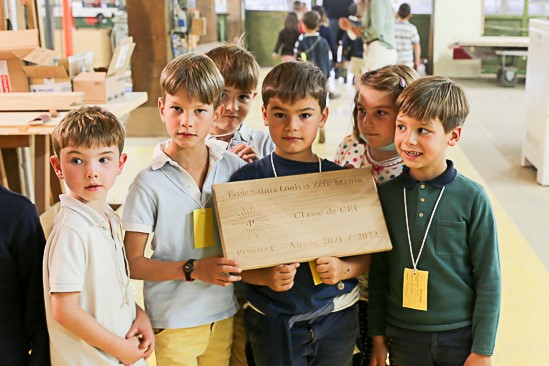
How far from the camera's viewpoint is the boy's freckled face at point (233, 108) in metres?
2.27

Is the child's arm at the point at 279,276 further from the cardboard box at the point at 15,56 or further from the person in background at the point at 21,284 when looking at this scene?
the cardboard box at the point at 15,56

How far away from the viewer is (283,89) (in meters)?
1.86

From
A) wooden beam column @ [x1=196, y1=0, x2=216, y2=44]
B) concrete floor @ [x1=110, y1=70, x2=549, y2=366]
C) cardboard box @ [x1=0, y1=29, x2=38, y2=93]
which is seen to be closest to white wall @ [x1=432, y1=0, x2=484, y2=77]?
concrete floor @ [x1=110, y1=70, x2=549, y2=366]

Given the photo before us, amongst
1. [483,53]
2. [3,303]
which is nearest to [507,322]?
[3,303]

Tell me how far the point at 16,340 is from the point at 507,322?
8.06 feet

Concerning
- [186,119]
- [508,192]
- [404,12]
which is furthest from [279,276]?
[404,12]

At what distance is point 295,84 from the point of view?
1.85 m

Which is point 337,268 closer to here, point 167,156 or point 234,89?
point 167,156

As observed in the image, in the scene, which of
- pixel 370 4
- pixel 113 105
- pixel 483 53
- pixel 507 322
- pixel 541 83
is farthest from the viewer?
pixel 483 53

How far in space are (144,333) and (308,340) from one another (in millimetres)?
446

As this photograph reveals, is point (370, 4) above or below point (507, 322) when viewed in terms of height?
above

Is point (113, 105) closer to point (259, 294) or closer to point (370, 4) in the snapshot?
point (259, 294)

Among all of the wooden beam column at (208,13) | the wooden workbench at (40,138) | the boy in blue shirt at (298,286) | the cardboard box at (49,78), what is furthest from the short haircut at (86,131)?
the wooden beam column at (208,13)

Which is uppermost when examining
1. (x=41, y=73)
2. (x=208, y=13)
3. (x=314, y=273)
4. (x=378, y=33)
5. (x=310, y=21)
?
(x=208, y=13)
